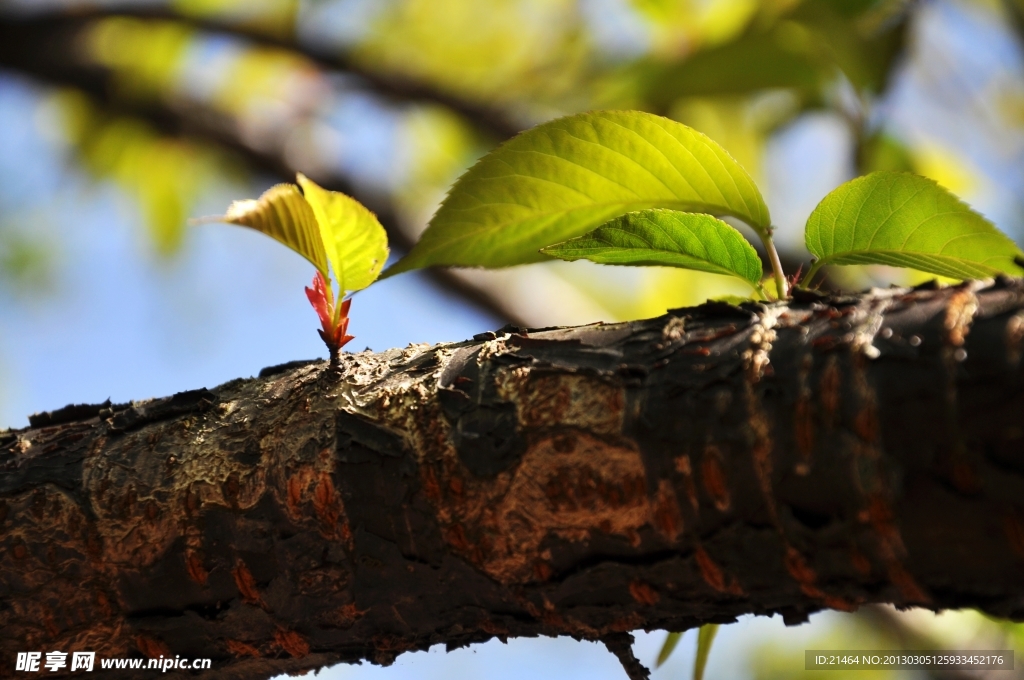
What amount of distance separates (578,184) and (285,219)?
176mm

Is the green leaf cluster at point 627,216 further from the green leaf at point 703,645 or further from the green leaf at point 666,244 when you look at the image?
the green leaf at point 703,645

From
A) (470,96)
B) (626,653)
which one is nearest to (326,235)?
(626,653)

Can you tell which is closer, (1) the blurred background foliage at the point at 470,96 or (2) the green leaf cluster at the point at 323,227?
Result: (2) the green leaf cluster at the point at 323,227

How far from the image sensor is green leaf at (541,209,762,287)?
0.44 meters

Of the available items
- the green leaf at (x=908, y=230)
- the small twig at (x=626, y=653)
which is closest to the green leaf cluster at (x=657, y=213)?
the green leaf at (x=908, y=230)

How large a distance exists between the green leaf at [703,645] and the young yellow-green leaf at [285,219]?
1.17 ft

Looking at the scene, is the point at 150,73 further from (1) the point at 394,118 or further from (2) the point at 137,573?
(2) the point at 137,573

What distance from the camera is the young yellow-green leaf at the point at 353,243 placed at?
18.1 inches

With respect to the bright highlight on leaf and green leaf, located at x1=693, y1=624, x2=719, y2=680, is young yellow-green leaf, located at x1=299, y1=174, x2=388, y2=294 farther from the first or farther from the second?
green leaf, located at x1=693, y1=624, x2=719, y2=680

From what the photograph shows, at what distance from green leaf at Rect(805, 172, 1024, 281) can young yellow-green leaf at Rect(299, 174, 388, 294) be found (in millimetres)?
255

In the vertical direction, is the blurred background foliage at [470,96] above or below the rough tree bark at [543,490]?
above

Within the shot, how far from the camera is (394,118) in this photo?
89.0 inches

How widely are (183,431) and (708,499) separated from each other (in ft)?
1.12

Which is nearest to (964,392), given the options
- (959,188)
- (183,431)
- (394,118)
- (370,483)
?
(370,483)
